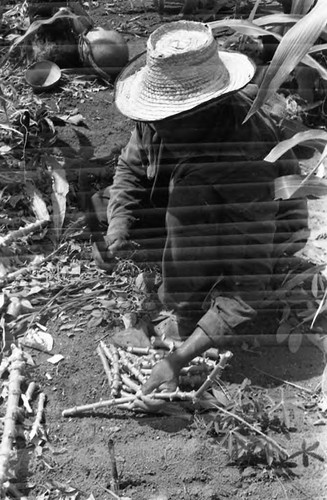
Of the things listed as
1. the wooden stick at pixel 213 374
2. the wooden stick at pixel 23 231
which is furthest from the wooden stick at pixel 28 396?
the wooden stick at pixel 23 231

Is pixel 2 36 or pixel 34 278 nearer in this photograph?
pixel 34 278

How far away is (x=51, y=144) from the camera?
2066mm

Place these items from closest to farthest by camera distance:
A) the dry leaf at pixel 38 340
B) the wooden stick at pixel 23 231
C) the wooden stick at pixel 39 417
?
the wooden stick at pixel 39 417
the dry leaf at pixel 38 340
the wooden stick at pixel 23 231

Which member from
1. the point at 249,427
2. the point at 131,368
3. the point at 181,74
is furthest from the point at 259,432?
the point at 181,74

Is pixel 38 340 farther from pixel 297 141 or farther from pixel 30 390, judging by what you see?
pixel 297 141

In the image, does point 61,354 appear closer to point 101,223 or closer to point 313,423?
point 101,223

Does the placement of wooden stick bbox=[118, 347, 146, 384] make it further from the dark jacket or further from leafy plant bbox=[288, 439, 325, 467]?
leafy plant bbox=[288, 439, 325, 467]

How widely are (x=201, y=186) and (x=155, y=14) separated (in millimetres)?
1418

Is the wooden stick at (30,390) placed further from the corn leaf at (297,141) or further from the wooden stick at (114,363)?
the corn leaf at (297,141)

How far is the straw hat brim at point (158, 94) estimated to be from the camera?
4.32ft

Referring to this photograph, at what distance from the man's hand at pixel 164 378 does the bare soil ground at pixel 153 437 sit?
0.06m

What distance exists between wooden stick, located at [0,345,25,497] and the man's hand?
0.82 feet

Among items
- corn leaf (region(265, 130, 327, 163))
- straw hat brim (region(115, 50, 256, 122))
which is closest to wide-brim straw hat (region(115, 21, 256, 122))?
straw hat brim (region(115, 50, 256, 122))

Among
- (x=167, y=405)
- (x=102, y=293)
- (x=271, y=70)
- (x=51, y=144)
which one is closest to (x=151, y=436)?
(x=167, y=405)
